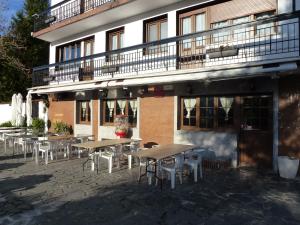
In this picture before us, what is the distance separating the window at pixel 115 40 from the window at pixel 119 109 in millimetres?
2285

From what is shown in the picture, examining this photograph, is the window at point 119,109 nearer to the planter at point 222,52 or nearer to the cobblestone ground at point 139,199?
the cobblestone ground at point 139,199

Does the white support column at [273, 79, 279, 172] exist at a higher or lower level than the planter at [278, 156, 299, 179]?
higher

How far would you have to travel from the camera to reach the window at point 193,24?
1195cm

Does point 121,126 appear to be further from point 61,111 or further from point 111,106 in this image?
point 61,111

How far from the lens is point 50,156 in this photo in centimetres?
1298

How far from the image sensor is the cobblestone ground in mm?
5977

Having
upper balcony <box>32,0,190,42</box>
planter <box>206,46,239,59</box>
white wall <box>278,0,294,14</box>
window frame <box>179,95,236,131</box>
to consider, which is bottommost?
window frame <box>179,95,236,131</box>

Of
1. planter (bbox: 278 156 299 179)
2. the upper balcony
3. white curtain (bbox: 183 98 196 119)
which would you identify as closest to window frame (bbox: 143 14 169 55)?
the upper balcony

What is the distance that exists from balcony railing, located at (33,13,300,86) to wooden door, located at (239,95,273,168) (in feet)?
5.18

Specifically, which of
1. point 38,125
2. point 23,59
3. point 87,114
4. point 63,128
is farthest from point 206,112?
point 23,59

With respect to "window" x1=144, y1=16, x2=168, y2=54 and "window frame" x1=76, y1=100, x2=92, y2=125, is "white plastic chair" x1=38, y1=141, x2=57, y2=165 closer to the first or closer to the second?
"window frame" x1=76, y1=100, x2=92, y2=125

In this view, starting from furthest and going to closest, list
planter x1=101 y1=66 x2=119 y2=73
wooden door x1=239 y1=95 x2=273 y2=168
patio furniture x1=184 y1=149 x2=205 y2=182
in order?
planter x1=101 y1=66 x2=119 y2=73
wooden door x1=239 y1=95 x2=273 y2=168
patio furniture x1=184 y1=149 x2=205 y2=182

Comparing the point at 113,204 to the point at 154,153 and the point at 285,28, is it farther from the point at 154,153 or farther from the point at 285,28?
the point at 285,28

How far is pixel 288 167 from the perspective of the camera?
9.23 meters
